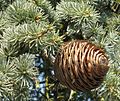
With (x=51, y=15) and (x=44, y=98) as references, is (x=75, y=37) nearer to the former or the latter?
(x=51, y=15)

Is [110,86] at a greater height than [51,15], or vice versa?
[51,15]

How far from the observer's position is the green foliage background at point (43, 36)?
0.51 m

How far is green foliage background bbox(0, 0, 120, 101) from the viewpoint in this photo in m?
0.51

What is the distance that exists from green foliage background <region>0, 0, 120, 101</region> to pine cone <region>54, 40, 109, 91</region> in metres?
0.02

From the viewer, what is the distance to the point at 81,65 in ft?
1.68

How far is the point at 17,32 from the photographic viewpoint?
1.71 feet

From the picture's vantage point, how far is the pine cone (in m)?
0.50

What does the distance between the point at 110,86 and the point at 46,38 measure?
110 mm

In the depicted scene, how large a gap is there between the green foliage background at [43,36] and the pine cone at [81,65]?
2 centimetres

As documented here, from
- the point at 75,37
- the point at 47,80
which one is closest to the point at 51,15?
the point at 75,37

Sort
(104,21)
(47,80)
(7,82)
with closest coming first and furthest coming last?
(7,82), (104,21), (47,80)

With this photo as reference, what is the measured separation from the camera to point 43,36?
0.52 metres

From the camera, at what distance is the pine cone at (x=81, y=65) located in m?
0.50

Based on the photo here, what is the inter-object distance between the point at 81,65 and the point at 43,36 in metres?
0.06
